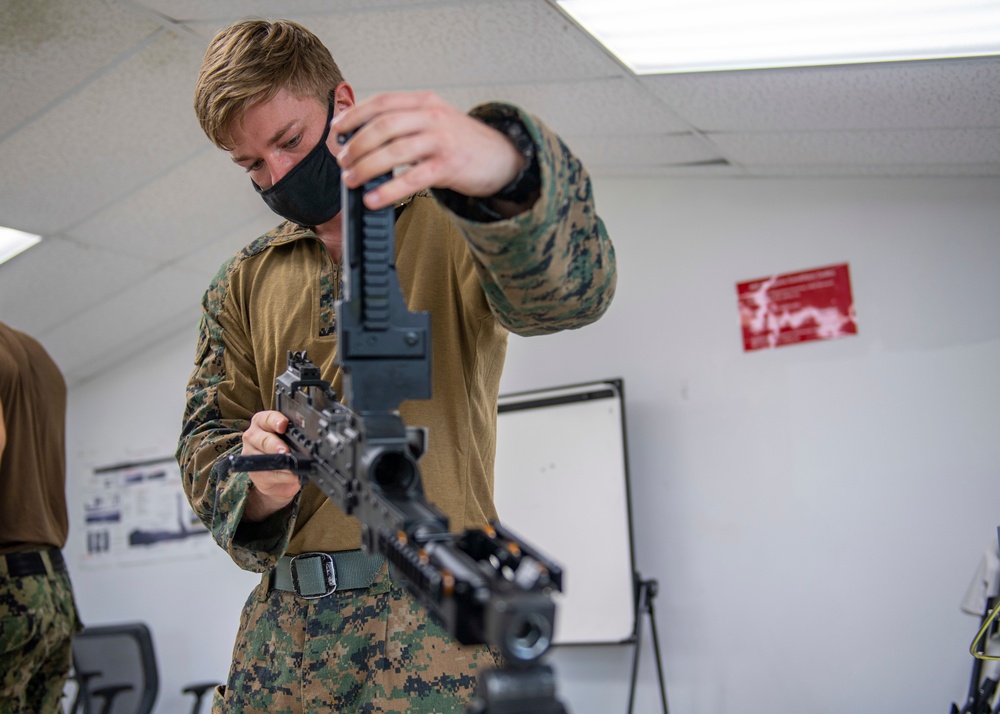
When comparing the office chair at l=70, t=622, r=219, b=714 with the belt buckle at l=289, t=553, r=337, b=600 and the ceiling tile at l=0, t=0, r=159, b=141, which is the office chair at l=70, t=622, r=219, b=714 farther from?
the belt buckle at l=289, t=553, r=337, b=600

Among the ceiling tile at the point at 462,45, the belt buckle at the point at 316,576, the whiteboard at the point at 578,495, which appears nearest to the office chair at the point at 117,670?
the whiteboard at the point at 578,495

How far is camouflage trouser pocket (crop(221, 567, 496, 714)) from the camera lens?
1025mm

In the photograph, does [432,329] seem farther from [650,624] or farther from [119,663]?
[119,663]

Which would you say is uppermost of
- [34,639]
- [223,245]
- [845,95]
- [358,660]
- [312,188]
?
[223,245]

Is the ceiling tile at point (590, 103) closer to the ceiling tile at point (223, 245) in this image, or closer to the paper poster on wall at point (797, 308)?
the paper poster on wall at point (797, 308)

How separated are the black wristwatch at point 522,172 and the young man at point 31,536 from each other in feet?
6.41

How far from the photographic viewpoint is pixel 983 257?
303 cm

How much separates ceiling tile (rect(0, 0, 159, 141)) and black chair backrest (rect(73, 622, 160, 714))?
2302 mm

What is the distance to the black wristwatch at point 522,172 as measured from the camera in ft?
2.45

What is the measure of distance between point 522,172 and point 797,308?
2877 mm

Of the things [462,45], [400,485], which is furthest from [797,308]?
[400,485]

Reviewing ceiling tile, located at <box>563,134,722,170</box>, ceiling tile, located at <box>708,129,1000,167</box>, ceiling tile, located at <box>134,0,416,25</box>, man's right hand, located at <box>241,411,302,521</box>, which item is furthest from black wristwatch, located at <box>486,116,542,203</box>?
ceiling tile, located at <box>563,134,722,170</box>

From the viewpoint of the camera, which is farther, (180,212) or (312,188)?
(180,212)

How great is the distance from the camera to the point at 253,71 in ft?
3.71
